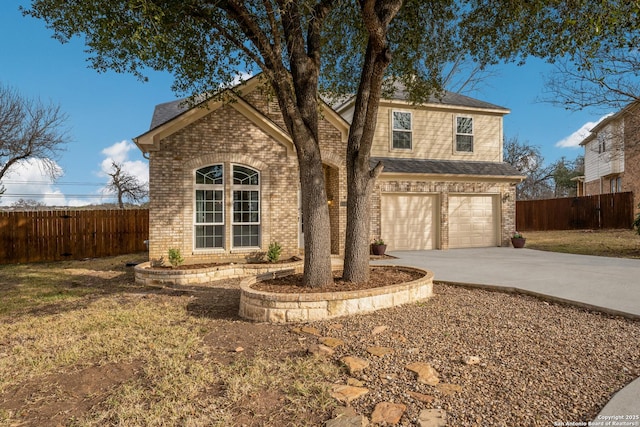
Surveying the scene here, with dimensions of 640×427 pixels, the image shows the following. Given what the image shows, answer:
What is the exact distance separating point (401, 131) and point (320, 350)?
1141 cm

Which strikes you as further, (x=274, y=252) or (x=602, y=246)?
A: (x=602, y=246)

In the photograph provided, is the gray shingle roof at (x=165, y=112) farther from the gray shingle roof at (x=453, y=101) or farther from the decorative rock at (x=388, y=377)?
the decorative rock at (x=388, y=377)

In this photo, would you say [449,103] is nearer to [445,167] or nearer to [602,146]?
[445,167]

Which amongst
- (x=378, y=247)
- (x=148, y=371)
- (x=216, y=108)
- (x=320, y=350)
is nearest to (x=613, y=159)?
(x=378, y=247)

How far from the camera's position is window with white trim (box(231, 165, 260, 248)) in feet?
33.6

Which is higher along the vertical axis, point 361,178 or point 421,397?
point 361,178

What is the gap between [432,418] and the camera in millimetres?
2760

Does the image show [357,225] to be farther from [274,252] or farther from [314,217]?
[274,252]

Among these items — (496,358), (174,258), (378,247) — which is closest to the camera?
(496,358)

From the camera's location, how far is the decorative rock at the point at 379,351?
3947mm

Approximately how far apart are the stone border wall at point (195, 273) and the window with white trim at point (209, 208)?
4.10 ft

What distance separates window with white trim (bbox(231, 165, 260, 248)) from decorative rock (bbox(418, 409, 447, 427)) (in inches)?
318

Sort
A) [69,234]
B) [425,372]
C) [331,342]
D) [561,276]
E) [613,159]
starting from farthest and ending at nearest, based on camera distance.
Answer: [613,159] → [69,234] → [561,276] → [331,342] → [425,372]

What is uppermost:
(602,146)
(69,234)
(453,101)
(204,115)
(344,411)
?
(453,101)
